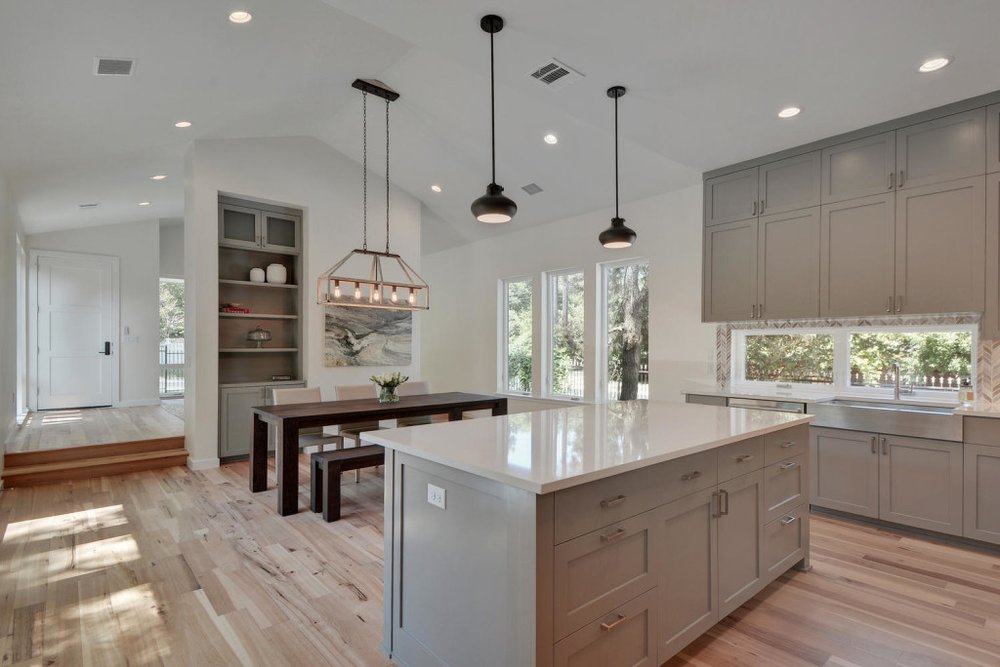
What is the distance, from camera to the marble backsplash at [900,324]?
3.46 m

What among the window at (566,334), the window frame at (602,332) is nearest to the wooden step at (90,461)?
the window at (566,334)

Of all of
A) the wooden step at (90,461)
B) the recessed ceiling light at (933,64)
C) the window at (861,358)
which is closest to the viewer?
the recessed ceiling light at (933,64)

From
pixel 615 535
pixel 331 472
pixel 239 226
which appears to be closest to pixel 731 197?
pixel 615 535

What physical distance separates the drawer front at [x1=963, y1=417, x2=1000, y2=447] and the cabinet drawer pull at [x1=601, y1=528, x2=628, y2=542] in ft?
9.06

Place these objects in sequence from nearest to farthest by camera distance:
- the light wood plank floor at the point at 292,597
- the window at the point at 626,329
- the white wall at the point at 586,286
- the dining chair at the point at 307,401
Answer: the light wood plank floor at the point at 292,597 < the dining chair at the point at 307,401 < the white wall at the point at 586,286 < the window at the point at 626,329

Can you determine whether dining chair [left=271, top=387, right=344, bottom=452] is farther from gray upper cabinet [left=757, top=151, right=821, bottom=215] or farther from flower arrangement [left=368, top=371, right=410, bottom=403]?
gray upper cabinet [left=757, top=151, right=821, bottom=215]

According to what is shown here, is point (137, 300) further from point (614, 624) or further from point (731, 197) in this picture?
point (614, 624)

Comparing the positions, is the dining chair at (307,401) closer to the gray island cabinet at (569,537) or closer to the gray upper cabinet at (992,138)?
the gray island cabinet at (569,537)

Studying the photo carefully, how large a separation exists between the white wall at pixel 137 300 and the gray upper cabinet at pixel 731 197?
8.18 meters

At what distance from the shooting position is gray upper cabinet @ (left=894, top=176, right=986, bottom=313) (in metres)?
3.25

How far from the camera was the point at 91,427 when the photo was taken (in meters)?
6.20

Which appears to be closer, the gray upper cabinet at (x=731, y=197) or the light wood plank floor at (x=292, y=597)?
the light wood plank floor at (x=292, y=597)

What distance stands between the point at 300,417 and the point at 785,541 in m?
3.22

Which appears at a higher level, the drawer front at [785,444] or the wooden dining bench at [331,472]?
the drawer front at [785,444]
